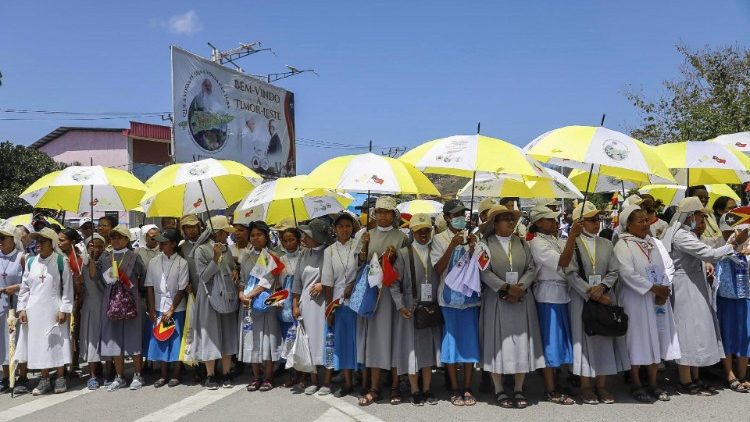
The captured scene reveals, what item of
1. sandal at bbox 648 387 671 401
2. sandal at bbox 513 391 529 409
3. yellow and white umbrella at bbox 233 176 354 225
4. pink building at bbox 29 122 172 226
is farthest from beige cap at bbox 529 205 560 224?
pink building at bbox 29 122 172 226

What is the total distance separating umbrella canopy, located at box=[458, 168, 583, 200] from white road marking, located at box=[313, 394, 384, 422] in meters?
3.79

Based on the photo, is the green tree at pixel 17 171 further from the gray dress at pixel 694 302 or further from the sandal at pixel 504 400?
the gray dress at pixel 694 302

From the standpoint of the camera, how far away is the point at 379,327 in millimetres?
5938

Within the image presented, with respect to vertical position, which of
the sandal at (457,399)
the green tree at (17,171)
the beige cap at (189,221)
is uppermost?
the green tree at (17,171)

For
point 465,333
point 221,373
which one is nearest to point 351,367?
point 465,333

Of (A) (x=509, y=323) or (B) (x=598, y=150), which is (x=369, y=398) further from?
(B) (x=598, y=150)

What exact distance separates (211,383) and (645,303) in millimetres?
4543

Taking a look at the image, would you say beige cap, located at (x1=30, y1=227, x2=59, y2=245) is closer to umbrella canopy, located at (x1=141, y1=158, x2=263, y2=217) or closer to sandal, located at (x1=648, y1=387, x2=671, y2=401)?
umbrella canopy, located at (x1=141, y1=158, x2=263, y2=217)

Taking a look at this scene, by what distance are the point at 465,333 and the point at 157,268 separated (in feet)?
11.5

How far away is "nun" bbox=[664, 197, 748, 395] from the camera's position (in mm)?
5863

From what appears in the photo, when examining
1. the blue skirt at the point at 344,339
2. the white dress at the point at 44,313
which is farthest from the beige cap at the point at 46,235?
the blue skirt at the point at 344,339

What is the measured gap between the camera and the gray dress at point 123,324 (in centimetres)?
672

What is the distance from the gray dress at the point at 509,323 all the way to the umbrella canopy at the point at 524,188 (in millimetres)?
2667

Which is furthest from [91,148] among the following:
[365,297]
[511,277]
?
[511,277]
